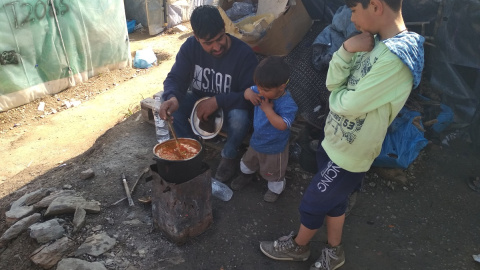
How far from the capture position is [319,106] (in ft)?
13.4

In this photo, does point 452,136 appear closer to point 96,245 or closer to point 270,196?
point 270,196

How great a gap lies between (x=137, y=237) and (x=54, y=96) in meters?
4.75

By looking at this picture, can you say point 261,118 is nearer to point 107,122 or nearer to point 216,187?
point 216,187

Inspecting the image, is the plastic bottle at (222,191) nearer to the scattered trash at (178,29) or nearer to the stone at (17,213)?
the stone at (17,213)

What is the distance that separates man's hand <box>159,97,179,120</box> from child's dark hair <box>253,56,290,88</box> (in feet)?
2.89

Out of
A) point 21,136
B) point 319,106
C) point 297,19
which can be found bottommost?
point 21,136

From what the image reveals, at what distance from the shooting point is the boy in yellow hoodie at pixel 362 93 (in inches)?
74.3

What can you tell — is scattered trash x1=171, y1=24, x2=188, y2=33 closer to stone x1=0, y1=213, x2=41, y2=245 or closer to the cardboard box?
the cardboard box

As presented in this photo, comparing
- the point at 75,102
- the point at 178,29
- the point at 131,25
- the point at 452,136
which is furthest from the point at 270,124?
the point at 131,25

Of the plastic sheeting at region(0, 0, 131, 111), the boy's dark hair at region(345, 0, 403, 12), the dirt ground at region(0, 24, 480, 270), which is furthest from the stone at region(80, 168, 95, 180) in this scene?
the plastic sheeting at region(0, 0, 131, 111)

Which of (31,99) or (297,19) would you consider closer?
(297,19)

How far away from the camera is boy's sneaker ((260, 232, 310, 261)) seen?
9.15 ft

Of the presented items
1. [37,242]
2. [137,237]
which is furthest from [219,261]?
[37,242]

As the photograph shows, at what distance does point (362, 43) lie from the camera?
1957 mm
